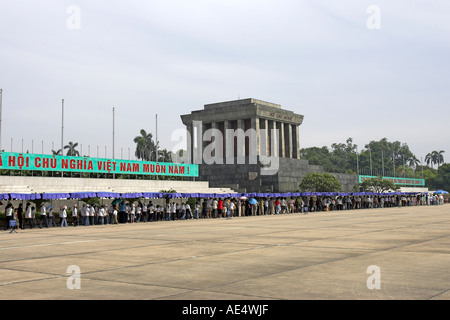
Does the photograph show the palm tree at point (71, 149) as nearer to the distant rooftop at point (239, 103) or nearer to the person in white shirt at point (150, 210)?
the distant rooftop at point (239, 103)

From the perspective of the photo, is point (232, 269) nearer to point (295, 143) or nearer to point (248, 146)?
point (248, 146)

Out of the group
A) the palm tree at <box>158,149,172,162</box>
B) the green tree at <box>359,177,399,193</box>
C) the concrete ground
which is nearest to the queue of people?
the concrete ground

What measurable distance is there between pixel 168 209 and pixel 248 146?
52.2 meters

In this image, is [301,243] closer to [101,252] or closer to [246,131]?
[101,252]

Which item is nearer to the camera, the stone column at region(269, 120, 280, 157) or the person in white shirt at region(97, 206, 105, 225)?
the person in white shirt at region(97, 206, 105, 225)

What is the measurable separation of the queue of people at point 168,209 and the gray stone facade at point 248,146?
12687mm

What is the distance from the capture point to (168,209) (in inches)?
1433

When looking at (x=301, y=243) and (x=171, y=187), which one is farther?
(x=171, y=187)

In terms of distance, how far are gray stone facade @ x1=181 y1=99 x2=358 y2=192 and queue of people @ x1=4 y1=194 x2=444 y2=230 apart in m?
12.7

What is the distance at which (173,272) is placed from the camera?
399 inches

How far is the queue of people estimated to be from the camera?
29234 mm

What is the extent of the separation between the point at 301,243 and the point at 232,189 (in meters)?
49.4

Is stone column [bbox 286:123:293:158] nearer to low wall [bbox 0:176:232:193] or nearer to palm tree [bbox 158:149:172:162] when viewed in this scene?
palm tree [bbox 158:149:172:162]
